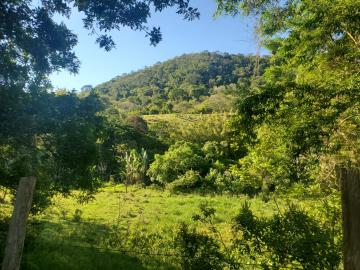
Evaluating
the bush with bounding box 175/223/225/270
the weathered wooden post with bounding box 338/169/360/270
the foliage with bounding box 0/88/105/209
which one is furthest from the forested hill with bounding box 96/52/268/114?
the weathered wooden post with bounding box 338/169/360/270

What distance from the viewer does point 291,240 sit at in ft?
17.4

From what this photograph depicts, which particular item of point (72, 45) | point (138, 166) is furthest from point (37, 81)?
point (138, 166)

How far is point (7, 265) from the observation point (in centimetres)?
427

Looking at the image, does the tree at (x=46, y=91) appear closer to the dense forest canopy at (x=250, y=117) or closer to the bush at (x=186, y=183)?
the dense forest canopy at (x=250, y=117)

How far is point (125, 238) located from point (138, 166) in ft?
75.8

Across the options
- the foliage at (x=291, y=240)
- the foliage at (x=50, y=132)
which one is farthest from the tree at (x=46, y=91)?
the foliage at (x=291, y=240)

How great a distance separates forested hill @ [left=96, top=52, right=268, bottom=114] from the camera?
8112 centimetres

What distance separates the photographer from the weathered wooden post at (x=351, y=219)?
2.49 metres

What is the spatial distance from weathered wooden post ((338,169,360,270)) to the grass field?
4.60 metres

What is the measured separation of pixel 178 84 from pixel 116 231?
337ft

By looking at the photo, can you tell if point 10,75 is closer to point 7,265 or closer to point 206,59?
point 7,265

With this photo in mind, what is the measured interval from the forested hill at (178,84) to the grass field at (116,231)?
47832 millimetres

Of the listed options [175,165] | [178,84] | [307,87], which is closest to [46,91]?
[307,87]

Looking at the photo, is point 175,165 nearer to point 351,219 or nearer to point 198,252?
point 198,252
